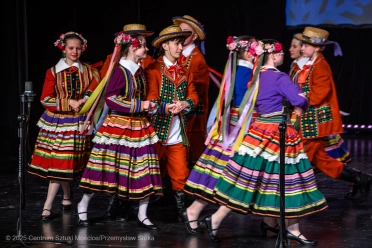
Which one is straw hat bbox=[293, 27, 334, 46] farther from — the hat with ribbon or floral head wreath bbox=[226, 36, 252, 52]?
floral head wreath bbox=[226, 36, 252, 52]

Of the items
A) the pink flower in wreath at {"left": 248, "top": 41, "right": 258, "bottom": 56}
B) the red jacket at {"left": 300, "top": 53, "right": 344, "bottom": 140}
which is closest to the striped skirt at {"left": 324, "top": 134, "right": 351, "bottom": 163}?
the red jacket at {"left": 300, "top": 53, "right": 344, "bottom": 140}

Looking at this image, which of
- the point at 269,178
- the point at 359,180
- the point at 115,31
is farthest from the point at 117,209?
the point at 115,31

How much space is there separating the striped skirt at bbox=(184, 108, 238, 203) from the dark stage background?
360 centimetres

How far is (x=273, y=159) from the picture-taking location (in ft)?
15.5

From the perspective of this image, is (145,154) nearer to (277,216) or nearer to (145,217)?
(145,217)

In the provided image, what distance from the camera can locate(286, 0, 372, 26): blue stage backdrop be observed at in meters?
10.8

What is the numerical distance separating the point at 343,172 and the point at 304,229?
4.15 ft

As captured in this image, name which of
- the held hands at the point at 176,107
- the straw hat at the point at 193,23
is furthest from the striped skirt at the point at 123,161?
the straw hat at the point at 193,23

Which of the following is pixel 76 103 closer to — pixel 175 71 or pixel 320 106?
pixel 175 71

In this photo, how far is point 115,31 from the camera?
364 inches

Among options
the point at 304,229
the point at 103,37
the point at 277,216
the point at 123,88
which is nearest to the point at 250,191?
the point at 277,216

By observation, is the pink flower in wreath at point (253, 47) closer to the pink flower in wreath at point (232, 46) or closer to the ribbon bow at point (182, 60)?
the pink flower in wreath at point (232, 46)

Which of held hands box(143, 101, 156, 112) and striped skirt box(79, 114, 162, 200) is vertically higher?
held hands box(143, 101, 156, 112)

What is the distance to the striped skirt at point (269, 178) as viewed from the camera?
15.5ft
